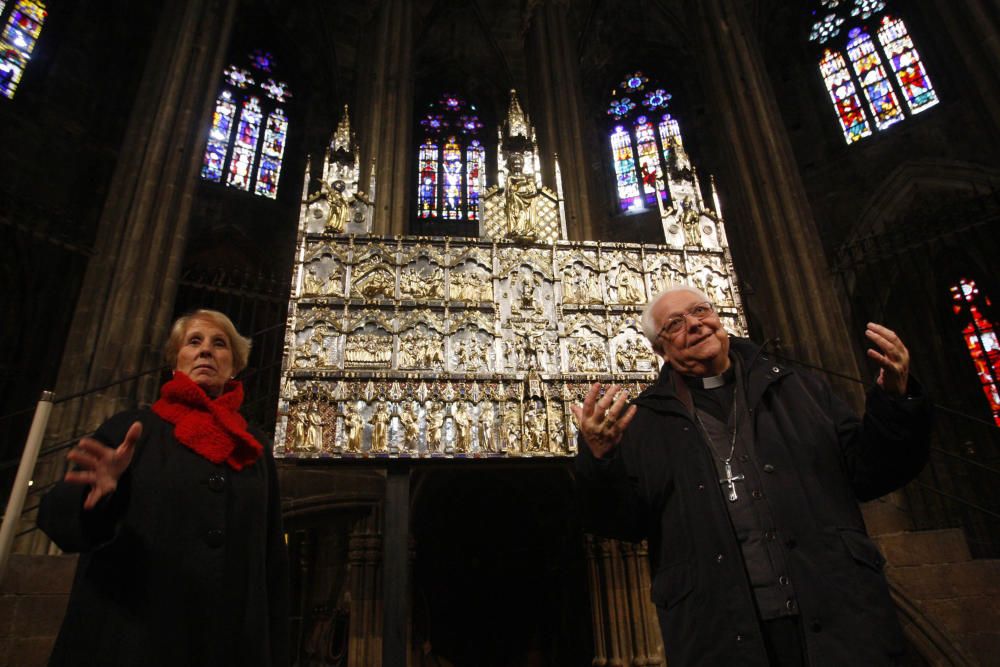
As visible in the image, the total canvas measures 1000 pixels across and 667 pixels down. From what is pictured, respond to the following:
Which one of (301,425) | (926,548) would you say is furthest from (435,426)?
(926,548)

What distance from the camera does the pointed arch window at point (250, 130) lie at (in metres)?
16.5

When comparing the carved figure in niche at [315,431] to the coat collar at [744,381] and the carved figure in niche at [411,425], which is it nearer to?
the carved figure in niche at [411,425]

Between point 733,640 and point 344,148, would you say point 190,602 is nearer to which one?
point 733,640

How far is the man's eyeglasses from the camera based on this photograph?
276cm

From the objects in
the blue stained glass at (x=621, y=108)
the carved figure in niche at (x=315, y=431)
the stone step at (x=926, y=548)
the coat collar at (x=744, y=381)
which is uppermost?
the blue stained glass at (x=621, y=108)

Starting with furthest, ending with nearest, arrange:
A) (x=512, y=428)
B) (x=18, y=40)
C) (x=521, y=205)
→ (x=18, y=40)
(x=521, y=205)
(x=512, y=428)

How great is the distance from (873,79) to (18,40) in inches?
822

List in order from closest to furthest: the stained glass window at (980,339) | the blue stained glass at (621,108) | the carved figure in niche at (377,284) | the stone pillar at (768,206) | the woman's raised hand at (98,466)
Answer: the woman's raised hand at (98,466)
the carved figure in niche at (377,284)
the stone pillar at (768,206)
the stained glass window at (980,339)
the blue stained glass at (621,108)

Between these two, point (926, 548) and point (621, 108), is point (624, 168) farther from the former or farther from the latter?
point (926, 548)

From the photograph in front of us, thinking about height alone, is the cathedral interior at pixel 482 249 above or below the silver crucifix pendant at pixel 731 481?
above

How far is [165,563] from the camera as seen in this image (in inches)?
79.0

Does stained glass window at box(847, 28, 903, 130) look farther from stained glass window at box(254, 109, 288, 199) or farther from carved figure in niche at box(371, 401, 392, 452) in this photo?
stained glass window at box(254, 109, 288, 199)

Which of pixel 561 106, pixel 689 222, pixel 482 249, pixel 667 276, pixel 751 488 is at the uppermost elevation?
pixel 561 106

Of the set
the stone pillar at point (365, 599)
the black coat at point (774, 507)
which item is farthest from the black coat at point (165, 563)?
the stone pillar at point (365, 599)
